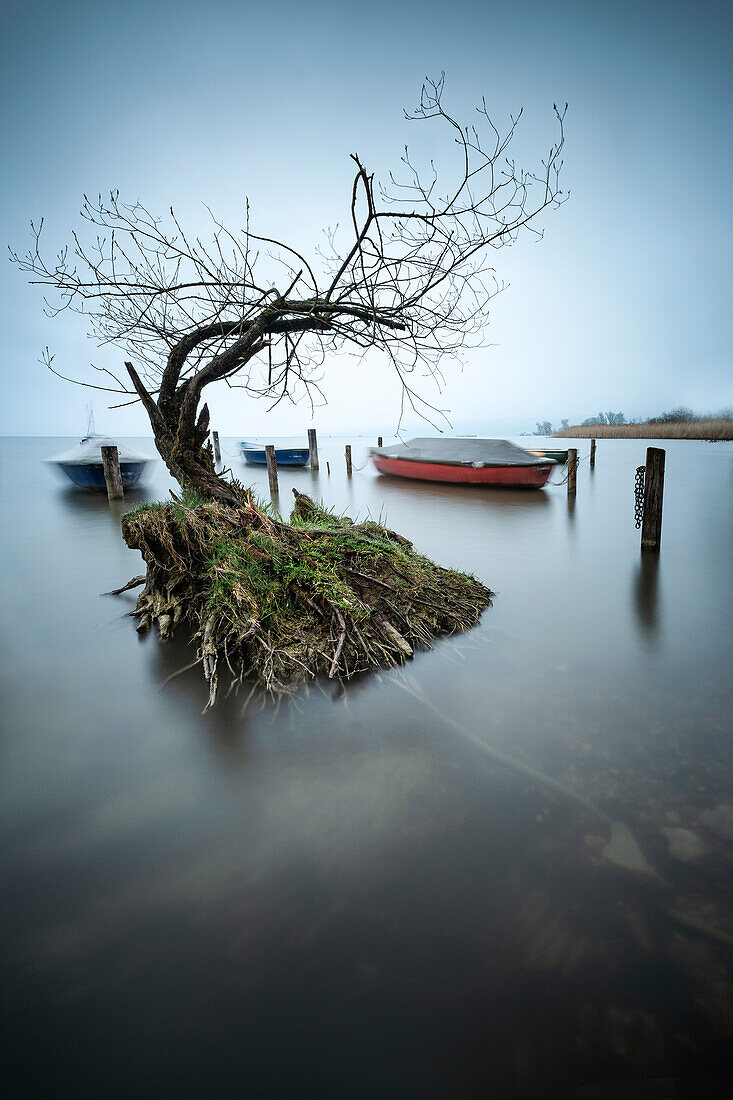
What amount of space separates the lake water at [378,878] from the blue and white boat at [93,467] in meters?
12.6

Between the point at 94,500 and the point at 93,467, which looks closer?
the point at 94,500

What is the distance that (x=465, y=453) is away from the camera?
16016 millimetres

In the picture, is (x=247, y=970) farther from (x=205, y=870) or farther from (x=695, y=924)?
(x=695, y=924)

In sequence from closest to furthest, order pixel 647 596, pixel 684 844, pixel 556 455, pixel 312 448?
pixel 684 844, pixel 647 596, pixel 556 455, pixel 312 448

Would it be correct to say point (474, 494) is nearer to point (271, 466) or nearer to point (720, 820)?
point (271, 466)

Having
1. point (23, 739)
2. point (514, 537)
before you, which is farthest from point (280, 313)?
point (514, 537)

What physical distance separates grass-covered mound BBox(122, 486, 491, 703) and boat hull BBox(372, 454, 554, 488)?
33.1 feet

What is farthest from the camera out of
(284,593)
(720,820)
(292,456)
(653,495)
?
(292,456)

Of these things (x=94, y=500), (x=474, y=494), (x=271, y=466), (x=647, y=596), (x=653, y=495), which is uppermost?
(x=271, y=466)

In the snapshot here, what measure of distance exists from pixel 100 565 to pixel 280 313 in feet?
16.7

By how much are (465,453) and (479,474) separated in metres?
1.08

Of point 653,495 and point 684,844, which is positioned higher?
point 653,495

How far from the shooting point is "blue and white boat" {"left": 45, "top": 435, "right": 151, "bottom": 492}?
50.6 feet

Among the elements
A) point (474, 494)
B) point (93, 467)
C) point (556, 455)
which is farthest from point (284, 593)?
point (556, 455)
